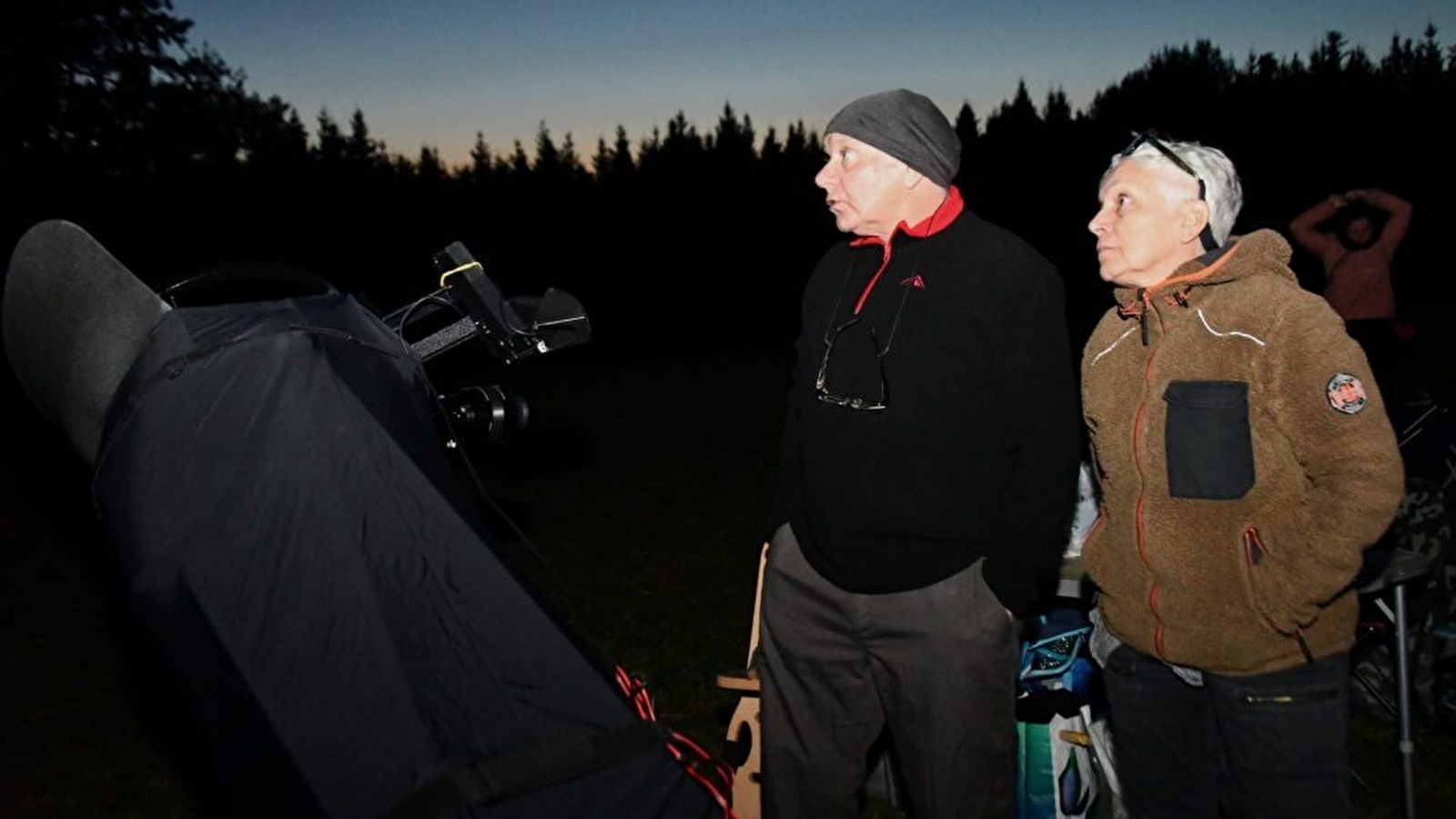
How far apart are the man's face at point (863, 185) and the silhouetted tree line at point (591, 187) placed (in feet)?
54.7

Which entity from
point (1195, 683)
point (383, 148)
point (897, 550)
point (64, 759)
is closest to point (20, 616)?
point (64, 759)

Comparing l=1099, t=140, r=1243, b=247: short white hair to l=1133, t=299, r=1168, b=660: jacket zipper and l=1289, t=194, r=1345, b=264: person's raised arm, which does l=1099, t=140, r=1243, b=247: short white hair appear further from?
l=1289, t=194, r=1345, b=264: person's raised arm

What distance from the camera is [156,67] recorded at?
65.9 ft

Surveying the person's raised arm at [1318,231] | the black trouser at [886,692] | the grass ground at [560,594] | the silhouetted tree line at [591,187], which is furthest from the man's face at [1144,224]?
the silhouetted tree line at [591,187]

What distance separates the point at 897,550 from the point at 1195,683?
0.65 m

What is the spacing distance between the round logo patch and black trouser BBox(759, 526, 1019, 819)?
76cm

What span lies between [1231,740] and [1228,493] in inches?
19.6

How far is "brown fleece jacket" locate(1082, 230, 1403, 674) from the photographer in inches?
74.9

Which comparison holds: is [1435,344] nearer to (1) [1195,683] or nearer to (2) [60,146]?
(1) [1195,683]

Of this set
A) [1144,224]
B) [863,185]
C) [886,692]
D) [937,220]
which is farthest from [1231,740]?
[863,185]

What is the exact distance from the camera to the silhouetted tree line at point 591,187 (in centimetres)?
1886

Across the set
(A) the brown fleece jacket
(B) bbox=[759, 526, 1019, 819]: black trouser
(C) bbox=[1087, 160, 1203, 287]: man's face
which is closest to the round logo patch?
(A) the brown fleece jacket

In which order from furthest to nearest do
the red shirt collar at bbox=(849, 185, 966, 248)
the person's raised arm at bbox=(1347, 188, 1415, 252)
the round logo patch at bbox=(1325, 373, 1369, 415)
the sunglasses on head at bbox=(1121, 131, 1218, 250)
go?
the person's raised arm at bbox=(1347, 188, 1415, 252), the red shirt collar at bbox=(849, 185, 966, 248), the sunglasses on head at bbox=(1121, 131, 1218, 250), the round logo patch at bbox=(1325, 373, 1369, 415)

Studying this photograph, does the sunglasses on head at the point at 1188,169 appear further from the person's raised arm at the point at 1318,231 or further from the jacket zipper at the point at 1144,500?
the person's raised arm at the point at 1318,231
